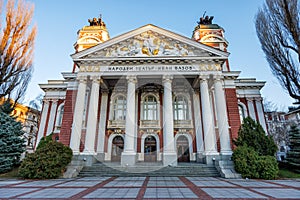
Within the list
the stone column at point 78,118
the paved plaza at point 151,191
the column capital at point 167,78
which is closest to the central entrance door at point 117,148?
the stone column at point 78,118

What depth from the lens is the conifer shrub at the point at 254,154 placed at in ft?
33.6

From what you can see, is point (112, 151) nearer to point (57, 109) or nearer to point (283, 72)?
point (57, 109)

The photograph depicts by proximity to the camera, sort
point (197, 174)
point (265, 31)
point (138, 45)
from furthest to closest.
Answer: point (138, 45), point (265, 31), point (197, 174)

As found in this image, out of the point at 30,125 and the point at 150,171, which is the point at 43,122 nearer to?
the point at 150,171

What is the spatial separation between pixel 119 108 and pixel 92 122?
4646mm

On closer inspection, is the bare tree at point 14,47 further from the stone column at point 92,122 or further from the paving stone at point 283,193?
the paving stone at point 283,193

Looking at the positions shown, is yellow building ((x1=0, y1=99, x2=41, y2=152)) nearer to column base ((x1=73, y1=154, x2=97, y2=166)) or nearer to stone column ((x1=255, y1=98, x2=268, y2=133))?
column base ((x1=73, y1=154, x2=97, y2=166))

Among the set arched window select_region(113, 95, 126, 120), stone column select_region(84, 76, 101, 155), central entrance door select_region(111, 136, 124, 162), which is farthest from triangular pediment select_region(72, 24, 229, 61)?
central entrance door select_region(111, 136, 124, 162)

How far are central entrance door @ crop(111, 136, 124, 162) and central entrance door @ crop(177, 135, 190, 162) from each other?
5602 mm

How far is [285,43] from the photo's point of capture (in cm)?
1305

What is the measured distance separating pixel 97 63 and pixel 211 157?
39.3 feet

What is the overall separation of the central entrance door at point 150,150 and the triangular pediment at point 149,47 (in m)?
7.99

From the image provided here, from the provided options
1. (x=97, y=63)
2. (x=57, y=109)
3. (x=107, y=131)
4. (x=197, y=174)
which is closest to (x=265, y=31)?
(x=197, y=174)

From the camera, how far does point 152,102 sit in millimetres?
18250
